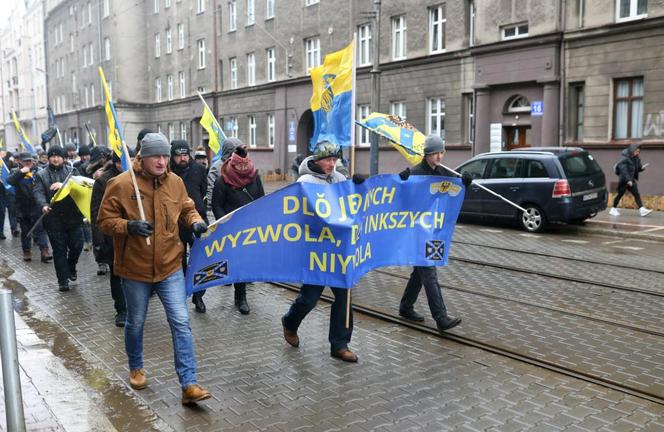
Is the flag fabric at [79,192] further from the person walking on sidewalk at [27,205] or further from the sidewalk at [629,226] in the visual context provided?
the sidewalk at [629,226]

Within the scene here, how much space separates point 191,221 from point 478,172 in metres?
12.1

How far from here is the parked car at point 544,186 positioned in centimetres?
1434

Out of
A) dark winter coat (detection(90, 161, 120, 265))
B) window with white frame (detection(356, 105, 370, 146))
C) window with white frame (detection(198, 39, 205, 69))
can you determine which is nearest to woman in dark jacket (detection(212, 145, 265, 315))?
dark winter coat (detection(90, 161, 120, 265))

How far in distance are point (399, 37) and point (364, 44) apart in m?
2.43

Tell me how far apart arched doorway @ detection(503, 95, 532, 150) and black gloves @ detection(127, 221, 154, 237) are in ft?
66.8

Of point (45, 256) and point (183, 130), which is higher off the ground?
point (183, 130)

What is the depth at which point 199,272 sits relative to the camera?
5422mm

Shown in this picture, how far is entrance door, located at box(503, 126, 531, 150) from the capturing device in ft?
77.2

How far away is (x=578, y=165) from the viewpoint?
14.7 metres

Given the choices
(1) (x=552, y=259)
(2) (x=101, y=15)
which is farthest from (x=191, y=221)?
(2) (x=101, y=15)

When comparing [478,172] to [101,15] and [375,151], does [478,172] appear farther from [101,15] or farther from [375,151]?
[101,15]

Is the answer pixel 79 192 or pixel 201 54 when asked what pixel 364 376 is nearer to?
pixel 79 192

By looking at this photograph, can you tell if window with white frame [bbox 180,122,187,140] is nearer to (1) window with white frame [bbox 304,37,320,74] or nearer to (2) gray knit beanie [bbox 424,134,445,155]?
(1) window with white frame [bbox 304,37,320,74]

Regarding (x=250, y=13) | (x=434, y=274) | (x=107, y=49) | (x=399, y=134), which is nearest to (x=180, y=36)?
(x=250, y=13)
